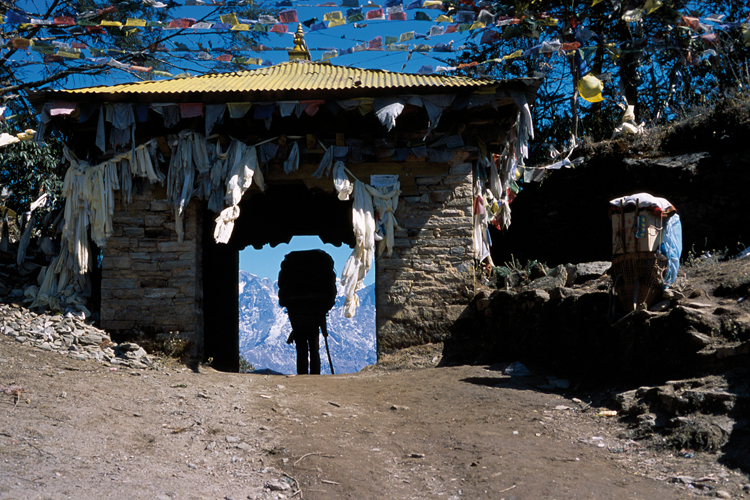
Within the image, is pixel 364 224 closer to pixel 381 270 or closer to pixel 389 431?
A: pixel 381 270

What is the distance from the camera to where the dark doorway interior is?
476 inches

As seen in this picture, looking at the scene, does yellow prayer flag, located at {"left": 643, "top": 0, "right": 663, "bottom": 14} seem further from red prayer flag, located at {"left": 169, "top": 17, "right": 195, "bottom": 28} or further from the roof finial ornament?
red prayer flag, located at {"left": 169, "top": 17, "right": 195, "bottom": 28}

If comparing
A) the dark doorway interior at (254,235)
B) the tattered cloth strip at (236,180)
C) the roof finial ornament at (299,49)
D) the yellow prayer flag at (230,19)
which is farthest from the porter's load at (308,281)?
the yellow prayer flag at (230,19)

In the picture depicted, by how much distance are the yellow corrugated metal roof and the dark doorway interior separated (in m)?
2.05

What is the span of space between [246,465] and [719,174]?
9.50 metres

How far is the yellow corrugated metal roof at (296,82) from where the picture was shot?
8734 mm

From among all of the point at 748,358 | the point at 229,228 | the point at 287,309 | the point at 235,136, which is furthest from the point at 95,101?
the point at 748,358

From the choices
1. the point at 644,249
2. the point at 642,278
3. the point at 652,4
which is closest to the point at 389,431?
the point at 642,278

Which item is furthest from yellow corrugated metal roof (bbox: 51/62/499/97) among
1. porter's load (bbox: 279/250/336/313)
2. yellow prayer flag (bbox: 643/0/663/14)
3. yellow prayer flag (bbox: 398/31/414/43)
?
yellow prayer flag (bbox: 643/0/663/14)

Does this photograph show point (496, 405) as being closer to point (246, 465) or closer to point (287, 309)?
point (246, 465)

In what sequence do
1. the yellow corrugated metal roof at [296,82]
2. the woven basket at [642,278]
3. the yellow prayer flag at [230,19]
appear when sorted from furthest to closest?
the yellow prayer flag at [230,19]
the yellow corrugated metal roof at [296,82]
the woven basket at [642,278]

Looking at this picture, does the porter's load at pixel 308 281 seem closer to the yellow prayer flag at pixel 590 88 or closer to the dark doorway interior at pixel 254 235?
the dark doorway interior at pixel 254 235

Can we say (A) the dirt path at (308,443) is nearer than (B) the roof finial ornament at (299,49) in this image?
Yes

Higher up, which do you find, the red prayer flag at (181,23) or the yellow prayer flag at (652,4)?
the yellow prayer flag at (652,4)
